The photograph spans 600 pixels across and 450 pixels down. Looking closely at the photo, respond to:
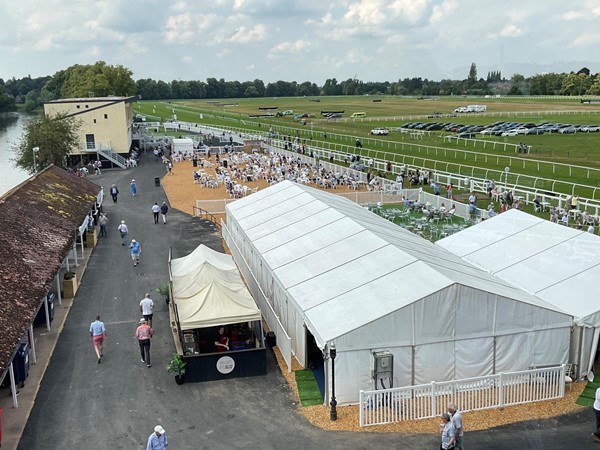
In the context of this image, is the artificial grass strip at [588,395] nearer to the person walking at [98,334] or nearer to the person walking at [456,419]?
the person walking at [456,419]

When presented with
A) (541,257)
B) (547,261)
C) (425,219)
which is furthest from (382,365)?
(425,219)

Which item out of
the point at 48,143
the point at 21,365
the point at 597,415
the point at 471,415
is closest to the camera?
the point at 597,415

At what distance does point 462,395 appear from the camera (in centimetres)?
1260

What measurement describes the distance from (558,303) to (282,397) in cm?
684

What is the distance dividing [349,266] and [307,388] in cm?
350

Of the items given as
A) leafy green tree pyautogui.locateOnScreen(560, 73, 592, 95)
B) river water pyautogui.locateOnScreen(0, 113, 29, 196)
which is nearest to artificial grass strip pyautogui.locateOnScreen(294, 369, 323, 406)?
river water pyautogui.locateOnScreen(0, 113, 29, 196)

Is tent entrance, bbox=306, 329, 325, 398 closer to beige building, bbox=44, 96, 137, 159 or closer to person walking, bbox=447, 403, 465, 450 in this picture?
person walking, bbox=447, 403, 465, 450

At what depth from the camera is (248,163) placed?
52594 millimetres

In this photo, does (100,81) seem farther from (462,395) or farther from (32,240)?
(462,395)

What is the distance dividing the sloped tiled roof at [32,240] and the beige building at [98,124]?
2748cm

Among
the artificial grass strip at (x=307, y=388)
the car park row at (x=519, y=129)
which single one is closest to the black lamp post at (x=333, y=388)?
the artificial grass strip at (x=307, y=388)

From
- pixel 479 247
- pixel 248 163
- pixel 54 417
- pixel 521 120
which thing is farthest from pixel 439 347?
pixel 521 120

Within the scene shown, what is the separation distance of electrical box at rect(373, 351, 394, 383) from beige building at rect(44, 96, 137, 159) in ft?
160

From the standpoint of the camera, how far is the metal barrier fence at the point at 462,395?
1206 cm
